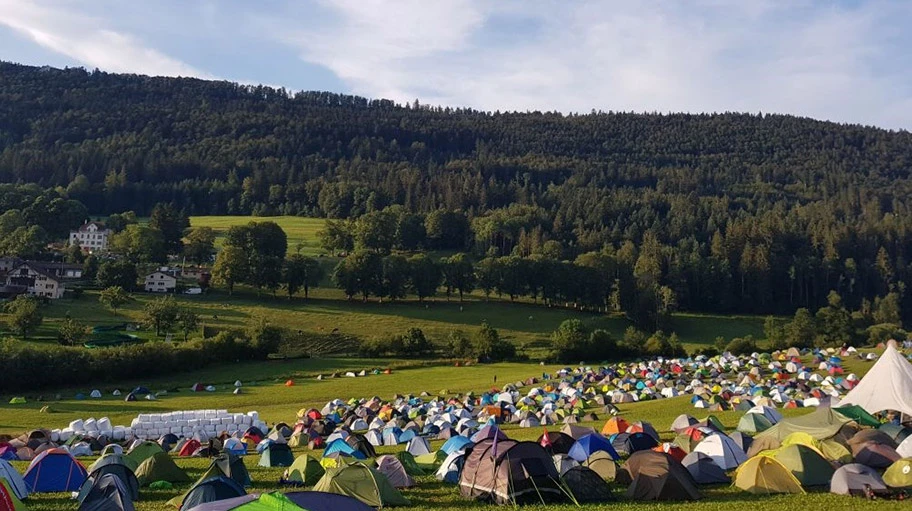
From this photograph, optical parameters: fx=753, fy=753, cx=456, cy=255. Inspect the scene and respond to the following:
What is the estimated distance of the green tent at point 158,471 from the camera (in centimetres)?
1736

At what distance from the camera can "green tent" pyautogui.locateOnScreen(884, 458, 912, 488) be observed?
14997 millimetres

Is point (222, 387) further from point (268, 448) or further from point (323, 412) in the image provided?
point (268, 448)

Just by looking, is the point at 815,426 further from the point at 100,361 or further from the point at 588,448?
the point at 100,361

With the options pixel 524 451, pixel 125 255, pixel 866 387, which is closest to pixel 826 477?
pixel 524 451

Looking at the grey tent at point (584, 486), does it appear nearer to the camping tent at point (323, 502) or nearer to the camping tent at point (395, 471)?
the camping tent at point (395, 471)

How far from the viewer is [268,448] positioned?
21.4 metres

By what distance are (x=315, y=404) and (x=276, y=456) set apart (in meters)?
20.4

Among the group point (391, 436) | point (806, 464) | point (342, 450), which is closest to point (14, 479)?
point (342, 450)

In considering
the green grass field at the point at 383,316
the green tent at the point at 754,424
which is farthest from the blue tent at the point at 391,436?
the green grass field at the point at 383,316

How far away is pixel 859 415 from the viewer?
23078 mm

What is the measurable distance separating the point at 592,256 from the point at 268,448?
70.4 metres

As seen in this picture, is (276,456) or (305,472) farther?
(276,456)

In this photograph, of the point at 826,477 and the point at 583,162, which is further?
the point at 583,162

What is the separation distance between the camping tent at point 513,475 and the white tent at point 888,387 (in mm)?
15503
